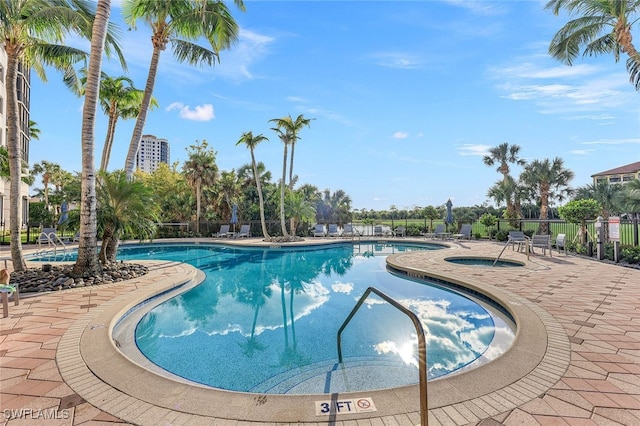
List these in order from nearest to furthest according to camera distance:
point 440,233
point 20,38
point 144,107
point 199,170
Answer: point 20,38 < point 144,107 < point 440,233 < point 199,170

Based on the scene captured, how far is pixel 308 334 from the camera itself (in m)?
4.64

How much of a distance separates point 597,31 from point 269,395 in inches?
596

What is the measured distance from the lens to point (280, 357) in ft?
12.8

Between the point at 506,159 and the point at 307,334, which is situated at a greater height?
the point at 506,159

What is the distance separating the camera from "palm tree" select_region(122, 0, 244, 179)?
7.91m

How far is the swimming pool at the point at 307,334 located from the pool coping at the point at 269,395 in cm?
72

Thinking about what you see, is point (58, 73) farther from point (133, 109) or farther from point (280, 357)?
point (280, 357)

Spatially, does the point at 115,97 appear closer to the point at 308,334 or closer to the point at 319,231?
the point at 319,231

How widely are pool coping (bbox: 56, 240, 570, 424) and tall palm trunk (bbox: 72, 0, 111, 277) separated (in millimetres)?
3907

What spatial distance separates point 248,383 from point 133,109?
597 inches

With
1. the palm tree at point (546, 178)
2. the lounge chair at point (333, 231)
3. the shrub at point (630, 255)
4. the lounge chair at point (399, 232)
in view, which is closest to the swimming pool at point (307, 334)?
the shrub at point (630, 255)

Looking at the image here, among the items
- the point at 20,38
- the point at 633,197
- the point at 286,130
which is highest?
the point at 286,130

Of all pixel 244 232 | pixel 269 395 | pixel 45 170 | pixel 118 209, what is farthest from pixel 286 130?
pixel 45 170

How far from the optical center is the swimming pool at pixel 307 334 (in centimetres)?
339
